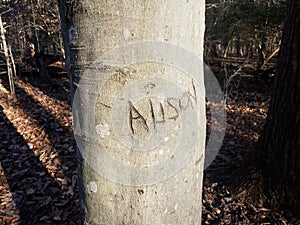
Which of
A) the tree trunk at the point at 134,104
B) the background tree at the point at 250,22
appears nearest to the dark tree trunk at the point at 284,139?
the tree trunk at the point at 134,104

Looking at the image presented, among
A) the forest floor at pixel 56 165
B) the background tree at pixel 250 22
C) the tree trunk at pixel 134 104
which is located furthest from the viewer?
the background tree at pixel 250 22

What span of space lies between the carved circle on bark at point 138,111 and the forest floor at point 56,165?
207 millimetres

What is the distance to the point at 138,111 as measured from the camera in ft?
2.12

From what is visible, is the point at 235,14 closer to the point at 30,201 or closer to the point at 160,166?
the point at 30,201

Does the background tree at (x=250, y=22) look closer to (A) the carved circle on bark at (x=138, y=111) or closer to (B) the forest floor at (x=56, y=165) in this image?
(B) the forest floor at (x=56, y=165)

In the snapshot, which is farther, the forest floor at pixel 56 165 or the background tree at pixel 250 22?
the background tree at pixel 250 22

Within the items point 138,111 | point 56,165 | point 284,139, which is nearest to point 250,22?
point 284,139

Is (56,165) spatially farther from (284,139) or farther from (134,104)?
(134,104)

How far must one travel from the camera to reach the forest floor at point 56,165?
2416mm

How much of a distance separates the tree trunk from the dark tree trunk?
1.69m

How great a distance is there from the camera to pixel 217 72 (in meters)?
8.04

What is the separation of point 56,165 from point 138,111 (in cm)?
304

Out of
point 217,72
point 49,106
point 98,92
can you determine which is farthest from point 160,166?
point 217,72

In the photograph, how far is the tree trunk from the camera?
1.98ft
